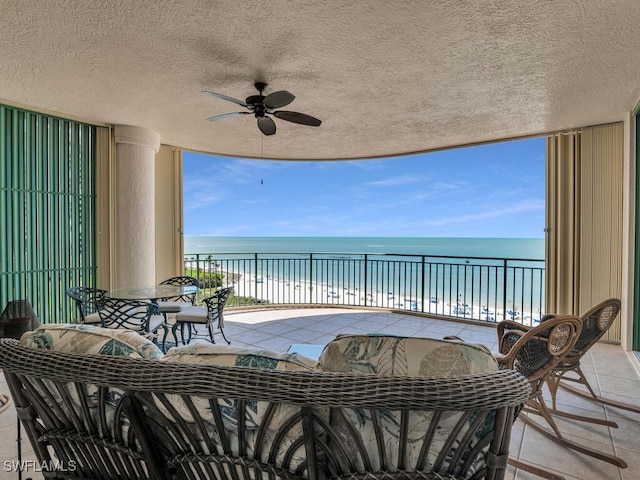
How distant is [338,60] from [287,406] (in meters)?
2.47

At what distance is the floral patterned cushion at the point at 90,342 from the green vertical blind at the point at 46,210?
3.41 metres

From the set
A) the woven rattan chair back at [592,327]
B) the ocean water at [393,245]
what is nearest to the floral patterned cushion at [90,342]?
the woven rattan chair back at [592,327]

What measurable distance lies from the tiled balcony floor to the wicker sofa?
4.00 feet

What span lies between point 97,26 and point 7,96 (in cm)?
187

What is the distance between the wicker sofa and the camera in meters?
0.75

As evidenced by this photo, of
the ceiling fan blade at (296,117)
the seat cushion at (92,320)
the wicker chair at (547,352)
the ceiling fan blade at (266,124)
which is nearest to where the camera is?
the wicker chair at (547,352)

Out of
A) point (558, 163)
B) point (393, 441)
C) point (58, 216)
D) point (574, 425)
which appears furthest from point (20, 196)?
point (558, 163)

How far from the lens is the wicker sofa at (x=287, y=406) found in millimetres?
751

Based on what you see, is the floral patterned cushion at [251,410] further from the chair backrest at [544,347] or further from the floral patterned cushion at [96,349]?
the chair backrest at [544,347]

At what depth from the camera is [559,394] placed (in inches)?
103

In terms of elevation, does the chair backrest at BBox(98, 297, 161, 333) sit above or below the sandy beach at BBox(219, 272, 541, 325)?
above

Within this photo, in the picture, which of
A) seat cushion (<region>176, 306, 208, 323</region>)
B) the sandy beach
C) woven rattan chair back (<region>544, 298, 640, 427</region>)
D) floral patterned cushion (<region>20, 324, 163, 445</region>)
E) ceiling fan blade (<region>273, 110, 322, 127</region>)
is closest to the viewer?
floral patterned cushion (<region>20, 324, 163, 445</region>)

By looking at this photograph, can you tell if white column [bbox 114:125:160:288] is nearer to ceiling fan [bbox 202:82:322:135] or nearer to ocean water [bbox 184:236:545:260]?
ceiling fan [bbox 202:82:322:135]

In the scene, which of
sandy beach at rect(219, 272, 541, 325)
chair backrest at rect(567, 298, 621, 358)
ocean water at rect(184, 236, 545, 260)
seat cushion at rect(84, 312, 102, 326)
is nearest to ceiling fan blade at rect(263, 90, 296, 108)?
chair backrest at rect(567, 298, 621, 358)
